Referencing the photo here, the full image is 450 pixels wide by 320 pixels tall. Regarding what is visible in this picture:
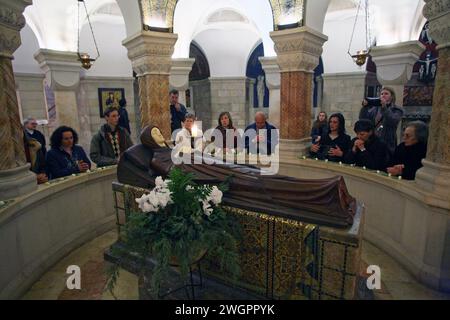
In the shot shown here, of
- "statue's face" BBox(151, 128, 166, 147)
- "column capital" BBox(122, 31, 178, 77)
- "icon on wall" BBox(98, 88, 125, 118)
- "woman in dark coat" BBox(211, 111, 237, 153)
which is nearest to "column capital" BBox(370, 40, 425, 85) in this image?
"woman in dark coat" BBox(211, 111, 237, 153)

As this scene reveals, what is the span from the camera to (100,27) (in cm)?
923

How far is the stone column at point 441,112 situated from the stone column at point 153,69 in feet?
12.4

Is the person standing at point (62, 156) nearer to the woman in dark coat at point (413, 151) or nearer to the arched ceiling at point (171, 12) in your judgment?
the arched ceiling at point (171, 12)

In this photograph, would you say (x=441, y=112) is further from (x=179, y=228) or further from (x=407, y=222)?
(x=179, y=228)

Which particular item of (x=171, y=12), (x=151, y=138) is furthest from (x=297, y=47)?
(x=151, y=138)

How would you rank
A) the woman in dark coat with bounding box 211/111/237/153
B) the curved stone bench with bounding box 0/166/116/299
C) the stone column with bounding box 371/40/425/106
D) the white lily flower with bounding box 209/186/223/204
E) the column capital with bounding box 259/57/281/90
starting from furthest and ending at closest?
1. the column capital with bounding box 259/57/281/90
2. the stone column with bounding box 371/40/425/106
3. the woman in dark coat with bounding box 211/111/237/153
4. the curved stone bench with bounding box 0/166/116/299
5. the white lily flower with bounding box 209/186/223/204

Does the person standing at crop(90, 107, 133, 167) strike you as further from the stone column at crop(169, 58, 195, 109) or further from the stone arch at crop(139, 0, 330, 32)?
the stone column at crop(169, 58, 195, 109)

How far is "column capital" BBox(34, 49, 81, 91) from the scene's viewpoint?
6402 mm

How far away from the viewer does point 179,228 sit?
212cm

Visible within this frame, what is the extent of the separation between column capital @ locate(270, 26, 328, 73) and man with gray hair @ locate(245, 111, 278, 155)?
3.05 feet

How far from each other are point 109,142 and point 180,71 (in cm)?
395

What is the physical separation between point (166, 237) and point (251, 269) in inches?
34.8

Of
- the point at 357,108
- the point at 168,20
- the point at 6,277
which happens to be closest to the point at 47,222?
the point at 6,277

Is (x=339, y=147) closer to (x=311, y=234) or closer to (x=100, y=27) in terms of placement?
(x=311, y=234)
